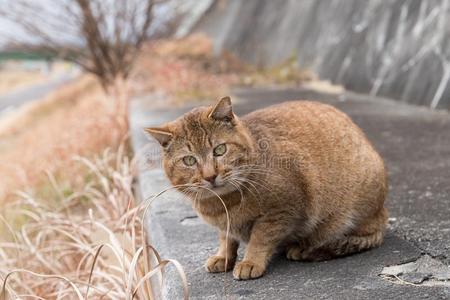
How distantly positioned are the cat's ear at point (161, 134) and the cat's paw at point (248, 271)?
A: 0.52 metres

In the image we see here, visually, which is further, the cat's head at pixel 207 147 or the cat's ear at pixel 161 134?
the cat's ear at pixel 161 134

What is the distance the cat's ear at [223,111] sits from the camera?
83.0 inches

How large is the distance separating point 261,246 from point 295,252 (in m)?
0.19

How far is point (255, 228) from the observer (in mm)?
2098

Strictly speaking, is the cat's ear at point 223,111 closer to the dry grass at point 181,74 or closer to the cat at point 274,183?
the cat at point 274,183

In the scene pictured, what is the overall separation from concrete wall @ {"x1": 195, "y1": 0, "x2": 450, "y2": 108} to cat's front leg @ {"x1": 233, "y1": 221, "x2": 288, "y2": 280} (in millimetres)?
2891

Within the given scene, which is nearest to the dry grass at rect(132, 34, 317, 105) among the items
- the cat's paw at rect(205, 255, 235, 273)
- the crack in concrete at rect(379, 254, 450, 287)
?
the cat's paw at rect(205, 255, 235, 273)

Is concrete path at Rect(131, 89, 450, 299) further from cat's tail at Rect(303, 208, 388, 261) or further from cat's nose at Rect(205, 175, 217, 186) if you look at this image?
cat's nose at Rect(205, 175, 217, 186)

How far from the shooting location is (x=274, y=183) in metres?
2.08

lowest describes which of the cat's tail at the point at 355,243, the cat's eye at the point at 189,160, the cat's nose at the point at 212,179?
the cat's tail at the point at 355,243

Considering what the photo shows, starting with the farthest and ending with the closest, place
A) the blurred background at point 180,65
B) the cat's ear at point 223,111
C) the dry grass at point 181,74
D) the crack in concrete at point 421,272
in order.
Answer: the dry grass at point 181,74 → the blurred background at point 180,65 → the cat's ear at point 223,111 → the crack in concrete at point 421,272

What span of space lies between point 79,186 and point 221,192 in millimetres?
2988

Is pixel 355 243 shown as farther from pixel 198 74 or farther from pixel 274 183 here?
pixel 198 74

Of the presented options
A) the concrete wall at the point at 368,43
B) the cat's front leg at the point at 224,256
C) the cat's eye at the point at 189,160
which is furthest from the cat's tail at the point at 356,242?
the concrete wall at the point at 368,43
